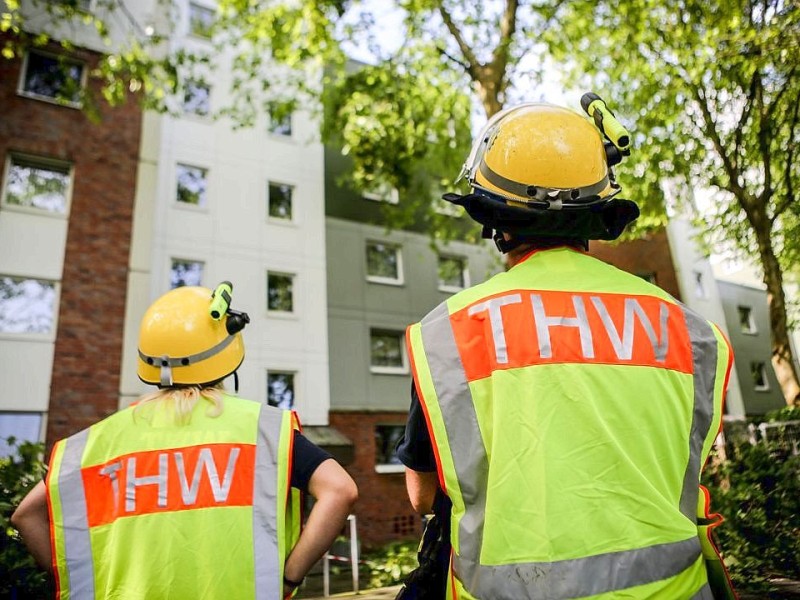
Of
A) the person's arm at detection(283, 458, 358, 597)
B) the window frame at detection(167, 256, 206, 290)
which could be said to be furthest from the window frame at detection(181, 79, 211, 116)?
the person's arm at detection(283, 458, 358, 597)

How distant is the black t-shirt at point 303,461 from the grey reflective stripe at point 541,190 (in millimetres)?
1137

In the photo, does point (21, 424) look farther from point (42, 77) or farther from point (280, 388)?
point (42, 77)

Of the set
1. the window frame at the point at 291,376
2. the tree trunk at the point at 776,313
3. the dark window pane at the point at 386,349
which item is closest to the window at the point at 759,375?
the tree trunk at the point at 776,313

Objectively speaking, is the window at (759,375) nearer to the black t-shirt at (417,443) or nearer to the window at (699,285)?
the window at (699,285)

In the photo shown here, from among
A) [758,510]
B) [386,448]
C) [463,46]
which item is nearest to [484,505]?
[758,510]

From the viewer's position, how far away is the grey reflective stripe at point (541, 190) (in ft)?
5.87

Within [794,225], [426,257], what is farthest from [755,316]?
[426,257]

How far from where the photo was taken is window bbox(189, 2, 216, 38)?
19297 millimetres

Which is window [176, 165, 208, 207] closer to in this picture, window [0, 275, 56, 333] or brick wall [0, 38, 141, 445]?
brick wall [0, 38, 141, 445]

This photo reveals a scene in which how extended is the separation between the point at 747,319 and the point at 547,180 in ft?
113

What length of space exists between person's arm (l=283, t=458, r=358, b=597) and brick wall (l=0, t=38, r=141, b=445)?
13.5 m

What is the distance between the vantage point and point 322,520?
→ 2162mm

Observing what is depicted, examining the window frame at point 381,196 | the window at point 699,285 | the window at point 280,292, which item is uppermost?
the window frame at point 381,196

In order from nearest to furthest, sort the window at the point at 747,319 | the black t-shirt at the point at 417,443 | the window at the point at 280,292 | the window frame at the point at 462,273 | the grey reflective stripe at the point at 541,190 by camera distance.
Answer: the black t-shirt at the point at 417,443 → the grey reflective stripe at the point at 541,190 → the window at the point at 280,292 → the window frame at the point at 462,273 → the window at the point at 747,319
